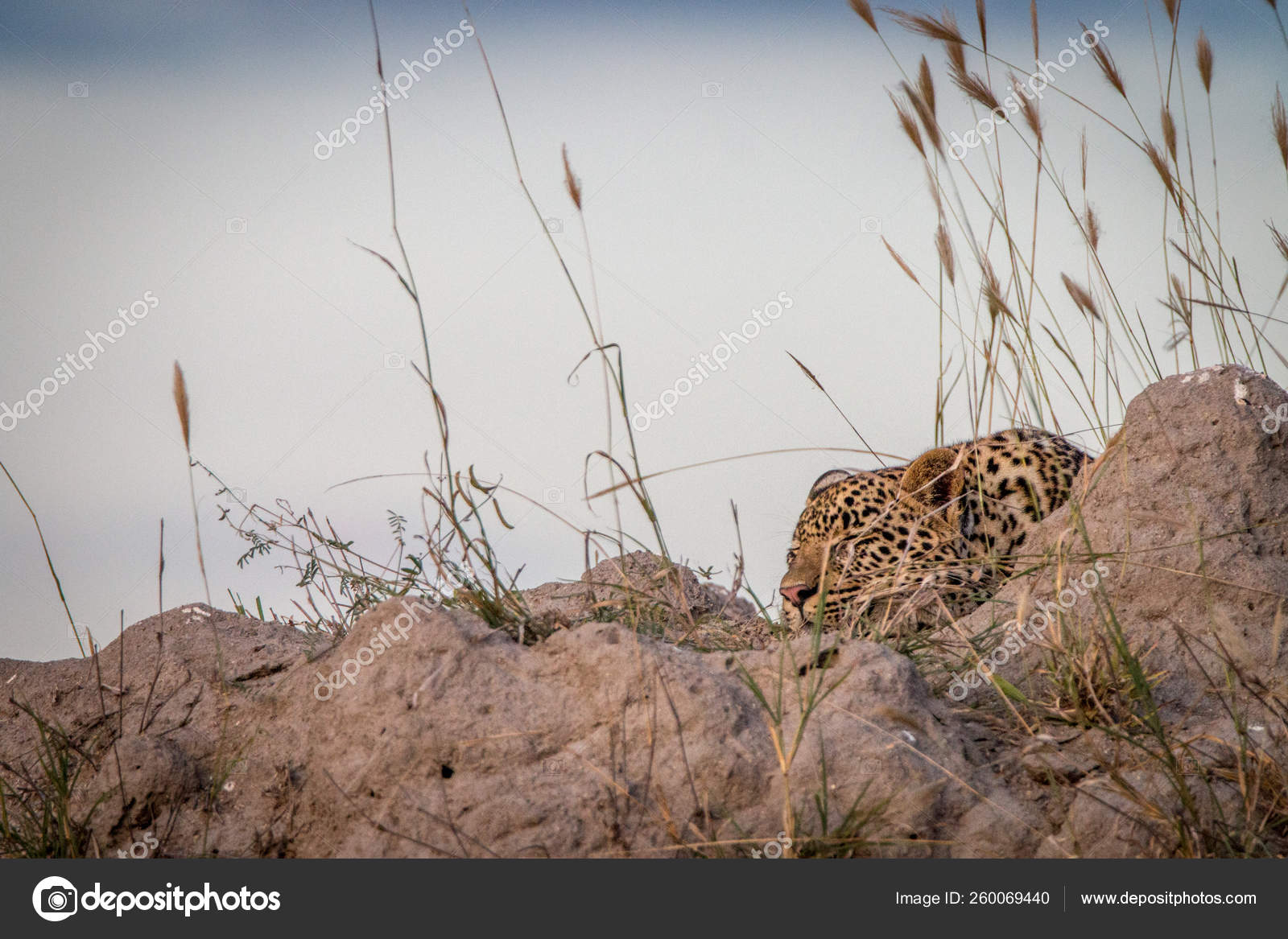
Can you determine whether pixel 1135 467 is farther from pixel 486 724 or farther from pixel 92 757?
pixel 92 757

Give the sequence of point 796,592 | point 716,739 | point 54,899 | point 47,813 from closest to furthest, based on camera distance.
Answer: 1. point 54,899
2. point 716,739
3. point 47,813
4. point 796,592

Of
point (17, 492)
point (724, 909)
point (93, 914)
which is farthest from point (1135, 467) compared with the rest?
point (17, 492)

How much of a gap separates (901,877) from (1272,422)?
2.65 meters

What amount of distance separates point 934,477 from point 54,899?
4002 millimetres

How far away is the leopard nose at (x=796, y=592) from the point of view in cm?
542

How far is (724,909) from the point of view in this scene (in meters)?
2.05

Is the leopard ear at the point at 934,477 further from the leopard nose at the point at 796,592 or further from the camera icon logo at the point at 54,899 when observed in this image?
the camera icon logo at the point at 54,899

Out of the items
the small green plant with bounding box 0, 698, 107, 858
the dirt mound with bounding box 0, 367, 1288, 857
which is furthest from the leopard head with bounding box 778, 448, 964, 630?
the small green plant with bounding box 0, 698, 107, 858

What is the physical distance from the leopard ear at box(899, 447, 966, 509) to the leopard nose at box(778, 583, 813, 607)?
2.56ft

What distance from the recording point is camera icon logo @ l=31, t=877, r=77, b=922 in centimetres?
216

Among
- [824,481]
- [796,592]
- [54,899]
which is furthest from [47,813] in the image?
[824,481]

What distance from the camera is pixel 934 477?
16.2 feet

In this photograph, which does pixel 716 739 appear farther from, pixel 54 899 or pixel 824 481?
pixel 824 481

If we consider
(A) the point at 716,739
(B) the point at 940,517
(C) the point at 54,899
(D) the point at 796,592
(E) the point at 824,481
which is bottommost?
(C) the point at 54,899
